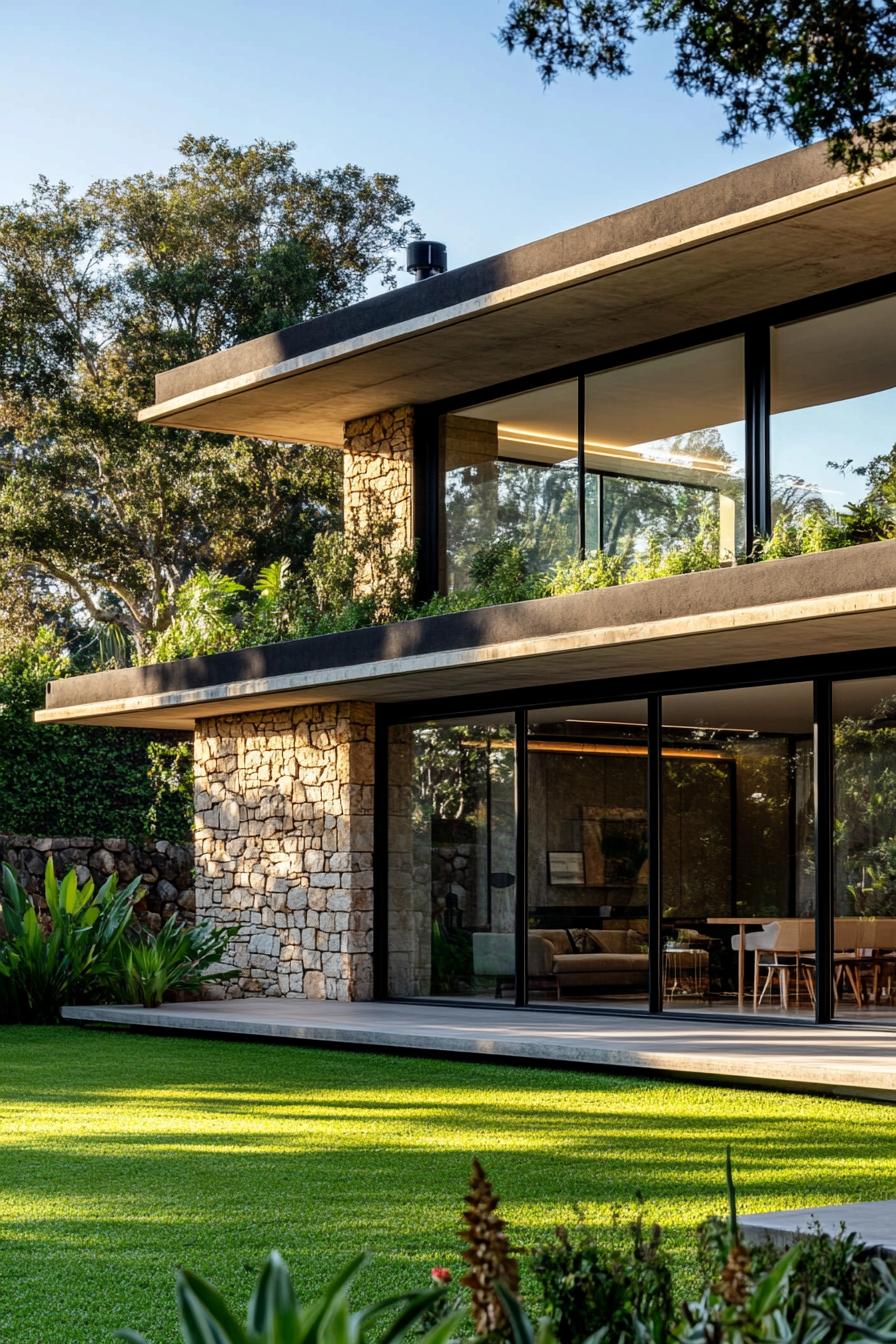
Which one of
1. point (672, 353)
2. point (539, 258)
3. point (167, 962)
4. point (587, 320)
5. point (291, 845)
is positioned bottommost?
point (167, 962)

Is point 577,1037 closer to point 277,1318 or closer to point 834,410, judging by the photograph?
point 834,410

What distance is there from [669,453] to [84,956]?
7359mm

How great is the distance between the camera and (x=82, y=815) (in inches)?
899

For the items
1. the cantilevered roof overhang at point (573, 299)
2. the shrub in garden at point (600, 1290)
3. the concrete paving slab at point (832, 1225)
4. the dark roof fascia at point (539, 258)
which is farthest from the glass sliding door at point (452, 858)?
the shrub in garden at point (600, 1290)

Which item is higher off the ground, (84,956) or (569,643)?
(569,643)

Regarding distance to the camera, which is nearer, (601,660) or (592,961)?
(601,660)

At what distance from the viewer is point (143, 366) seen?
2739 centimetres

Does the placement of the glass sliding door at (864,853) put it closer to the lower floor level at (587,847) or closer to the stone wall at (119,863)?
the lower floor level at (587,847)

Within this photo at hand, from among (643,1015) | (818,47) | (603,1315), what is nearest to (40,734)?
(643,1015)

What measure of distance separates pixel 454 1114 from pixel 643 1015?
16.5ft

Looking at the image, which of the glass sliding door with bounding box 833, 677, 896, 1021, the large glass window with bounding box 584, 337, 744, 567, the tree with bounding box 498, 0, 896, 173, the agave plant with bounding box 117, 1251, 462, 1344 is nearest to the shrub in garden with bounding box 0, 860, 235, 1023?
the large glass window with bounding box 584, 337, 744, 567

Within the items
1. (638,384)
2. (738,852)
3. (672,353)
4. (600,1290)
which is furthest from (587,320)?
(600,1290)

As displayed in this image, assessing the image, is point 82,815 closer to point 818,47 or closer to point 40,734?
point 40,734

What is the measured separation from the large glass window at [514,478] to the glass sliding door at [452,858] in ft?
5.37
